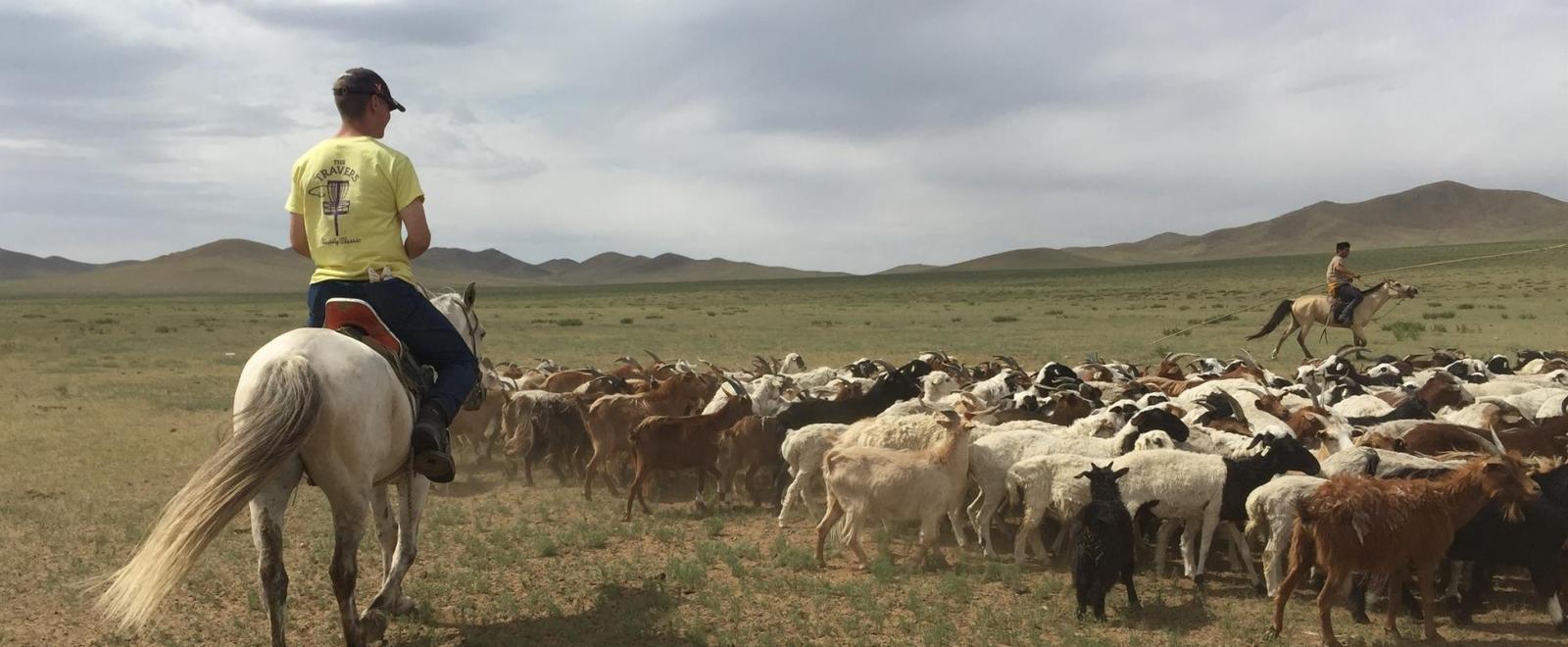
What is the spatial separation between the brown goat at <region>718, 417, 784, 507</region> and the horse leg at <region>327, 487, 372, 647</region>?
187 inches

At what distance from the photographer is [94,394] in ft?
Result: 63.4

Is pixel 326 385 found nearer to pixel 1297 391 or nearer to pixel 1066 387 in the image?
pixel 1066 387

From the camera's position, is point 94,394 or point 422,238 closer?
point 422,238

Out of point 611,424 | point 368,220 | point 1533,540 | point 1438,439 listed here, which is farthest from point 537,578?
point 1438,439

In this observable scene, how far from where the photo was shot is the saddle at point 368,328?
18.7 feet

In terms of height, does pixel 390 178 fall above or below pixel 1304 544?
above

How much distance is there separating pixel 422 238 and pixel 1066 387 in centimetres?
792

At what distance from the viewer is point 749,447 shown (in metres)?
10.0

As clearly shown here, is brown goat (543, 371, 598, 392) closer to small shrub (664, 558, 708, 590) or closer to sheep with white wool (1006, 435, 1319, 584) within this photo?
small shrub (664, 558, 708, 590)

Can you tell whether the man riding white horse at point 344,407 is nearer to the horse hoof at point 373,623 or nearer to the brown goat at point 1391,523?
the horse hoof at point 373,623

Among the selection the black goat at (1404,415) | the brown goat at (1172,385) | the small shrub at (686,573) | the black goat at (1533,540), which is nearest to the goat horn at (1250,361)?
the brown goat at (1172,385)

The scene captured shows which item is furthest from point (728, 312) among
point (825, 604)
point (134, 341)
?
point (825, 604)

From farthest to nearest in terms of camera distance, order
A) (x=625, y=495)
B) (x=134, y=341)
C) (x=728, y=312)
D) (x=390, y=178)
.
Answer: (x=728, y=312) < (x=134, y=341) < (x=625, y=495) < (x=390, y=178)

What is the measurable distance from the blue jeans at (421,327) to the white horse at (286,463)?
14.1 inches
